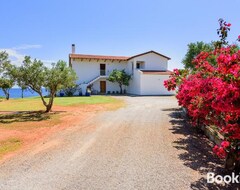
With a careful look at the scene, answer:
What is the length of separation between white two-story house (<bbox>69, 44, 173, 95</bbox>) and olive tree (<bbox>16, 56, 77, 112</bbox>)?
17.1 m

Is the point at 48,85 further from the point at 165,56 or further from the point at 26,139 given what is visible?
the point at 165,56

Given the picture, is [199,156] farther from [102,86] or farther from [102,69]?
[102,69]

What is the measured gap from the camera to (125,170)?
5441mm

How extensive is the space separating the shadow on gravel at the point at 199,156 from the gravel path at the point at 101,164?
0.20 metres

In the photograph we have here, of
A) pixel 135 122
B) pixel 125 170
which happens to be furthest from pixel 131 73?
pixel 125 170

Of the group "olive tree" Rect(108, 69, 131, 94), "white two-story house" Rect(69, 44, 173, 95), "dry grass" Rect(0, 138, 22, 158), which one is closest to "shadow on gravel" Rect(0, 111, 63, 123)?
"dry grass" Rect(0, 138, 22, 158)

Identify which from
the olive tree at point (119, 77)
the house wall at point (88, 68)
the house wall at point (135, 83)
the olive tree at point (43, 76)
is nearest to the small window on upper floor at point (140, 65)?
the house wall at point (135, 83)

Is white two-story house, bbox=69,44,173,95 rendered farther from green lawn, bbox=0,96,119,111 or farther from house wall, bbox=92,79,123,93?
green lawn, bbox=0,96,119,111

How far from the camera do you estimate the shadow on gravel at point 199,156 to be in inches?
186

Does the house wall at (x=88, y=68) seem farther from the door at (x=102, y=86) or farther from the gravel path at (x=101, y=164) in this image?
the gravel path at (x=101, y=164)

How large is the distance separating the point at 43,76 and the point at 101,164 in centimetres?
1054

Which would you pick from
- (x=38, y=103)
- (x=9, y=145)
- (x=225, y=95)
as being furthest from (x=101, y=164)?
(x=38, y=103)

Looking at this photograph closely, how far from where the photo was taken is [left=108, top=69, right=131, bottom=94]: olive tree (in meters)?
33.0

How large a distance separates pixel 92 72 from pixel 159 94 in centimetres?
1155
